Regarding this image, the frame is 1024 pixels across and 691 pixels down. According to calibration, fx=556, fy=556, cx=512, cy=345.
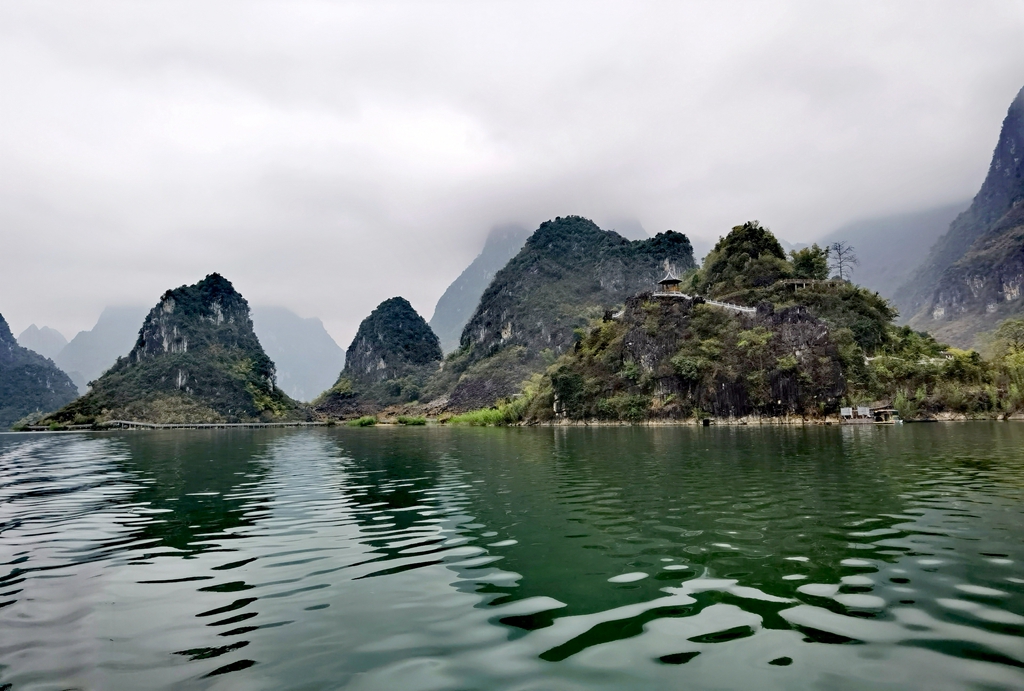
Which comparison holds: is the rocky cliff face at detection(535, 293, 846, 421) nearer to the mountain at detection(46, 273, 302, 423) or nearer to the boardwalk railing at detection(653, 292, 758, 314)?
the boardwalk railing at detection(653, 292, 758, 314)

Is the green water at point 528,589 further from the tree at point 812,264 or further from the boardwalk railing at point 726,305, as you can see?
the tree at point 812,264

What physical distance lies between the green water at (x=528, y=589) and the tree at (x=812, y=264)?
10558 centimetres

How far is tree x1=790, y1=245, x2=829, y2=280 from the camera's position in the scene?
4483 inches

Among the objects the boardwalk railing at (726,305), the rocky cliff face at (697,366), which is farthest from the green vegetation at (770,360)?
the boardwalk railing at (726,305)

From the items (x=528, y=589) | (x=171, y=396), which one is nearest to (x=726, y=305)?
(x=528, y=589)

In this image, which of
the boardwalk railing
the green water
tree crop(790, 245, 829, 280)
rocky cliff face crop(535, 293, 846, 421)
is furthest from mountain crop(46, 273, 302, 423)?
the green water

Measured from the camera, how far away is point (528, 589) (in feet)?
29.2

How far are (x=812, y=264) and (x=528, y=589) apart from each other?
12405 cm

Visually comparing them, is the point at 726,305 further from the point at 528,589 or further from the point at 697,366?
the point at 528,589

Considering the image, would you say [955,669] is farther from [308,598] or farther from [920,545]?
[308,598]

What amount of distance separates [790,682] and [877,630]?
2.17 metres

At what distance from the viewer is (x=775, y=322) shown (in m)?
92.1

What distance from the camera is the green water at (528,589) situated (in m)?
5.96

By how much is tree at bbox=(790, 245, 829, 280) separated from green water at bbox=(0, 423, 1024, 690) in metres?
106
